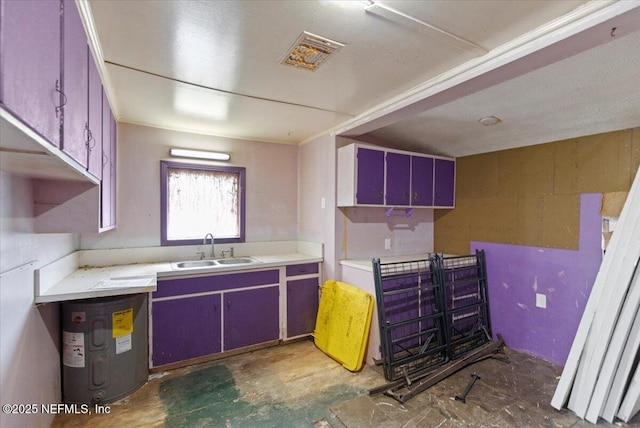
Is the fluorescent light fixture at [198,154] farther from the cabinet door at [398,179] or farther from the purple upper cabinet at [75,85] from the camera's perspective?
the cabinet door at [398,179]

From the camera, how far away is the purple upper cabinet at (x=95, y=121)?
1713 millimetres

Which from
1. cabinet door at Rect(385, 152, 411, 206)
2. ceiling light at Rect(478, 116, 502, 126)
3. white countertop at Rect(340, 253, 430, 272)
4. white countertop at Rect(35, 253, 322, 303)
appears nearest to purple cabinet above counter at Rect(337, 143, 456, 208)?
cabinet door at Rect(385, 152, 411, 206)

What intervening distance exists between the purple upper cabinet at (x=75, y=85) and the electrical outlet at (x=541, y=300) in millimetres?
3823

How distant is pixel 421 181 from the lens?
3529 millimetres

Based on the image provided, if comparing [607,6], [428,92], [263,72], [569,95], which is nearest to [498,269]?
[569,95]

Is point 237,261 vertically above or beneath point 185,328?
above

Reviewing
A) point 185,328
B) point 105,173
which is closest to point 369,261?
point 185,328

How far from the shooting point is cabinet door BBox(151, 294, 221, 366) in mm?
2734

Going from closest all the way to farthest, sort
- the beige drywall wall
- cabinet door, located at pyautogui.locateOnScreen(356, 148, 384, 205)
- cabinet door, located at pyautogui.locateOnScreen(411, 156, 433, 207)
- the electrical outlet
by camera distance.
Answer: the beige drywall wall < the electrical outlet < cabinet door, located at pyautogui.locateOnScreen(356, 148, 384, 205) < cabinet door, located at pyautogui.locateOnScreen(411, 156, 433, 207)

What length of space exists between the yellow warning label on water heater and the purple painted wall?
3.55 meters

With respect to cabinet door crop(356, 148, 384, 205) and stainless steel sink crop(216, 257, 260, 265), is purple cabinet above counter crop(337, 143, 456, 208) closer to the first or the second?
cabinet door crop(356, 148, 384, 205)

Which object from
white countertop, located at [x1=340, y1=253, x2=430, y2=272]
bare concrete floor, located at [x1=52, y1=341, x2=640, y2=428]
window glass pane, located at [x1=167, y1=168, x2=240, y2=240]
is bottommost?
bare concrete floor, located at [x1=52, y1=341, x2=640, y2=428]

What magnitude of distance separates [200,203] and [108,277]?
1.25 meters

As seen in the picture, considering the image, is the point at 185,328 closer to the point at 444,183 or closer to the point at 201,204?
the point at 201,204
